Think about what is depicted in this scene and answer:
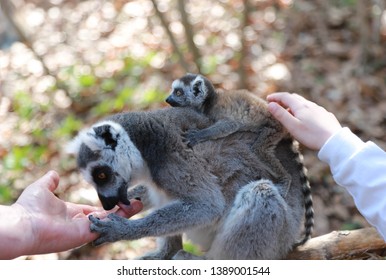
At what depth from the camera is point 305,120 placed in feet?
10.4

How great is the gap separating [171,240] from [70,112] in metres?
3.90

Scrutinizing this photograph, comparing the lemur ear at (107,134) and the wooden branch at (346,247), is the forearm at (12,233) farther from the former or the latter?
the wooden branch at (346,247)

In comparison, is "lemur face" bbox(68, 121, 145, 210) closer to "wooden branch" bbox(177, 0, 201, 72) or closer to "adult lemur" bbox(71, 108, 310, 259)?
"adult lemur" bbox(71, 108, 310, 259)

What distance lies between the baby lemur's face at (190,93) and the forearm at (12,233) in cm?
166

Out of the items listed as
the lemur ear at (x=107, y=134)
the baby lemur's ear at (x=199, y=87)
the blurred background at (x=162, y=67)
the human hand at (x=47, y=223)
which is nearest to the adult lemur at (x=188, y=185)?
the lemur ear at (x=107, y=134)

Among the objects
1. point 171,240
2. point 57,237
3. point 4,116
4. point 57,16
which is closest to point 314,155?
point 171,240

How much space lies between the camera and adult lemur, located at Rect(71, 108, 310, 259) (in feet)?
11.3

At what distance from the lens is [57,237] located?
336cm

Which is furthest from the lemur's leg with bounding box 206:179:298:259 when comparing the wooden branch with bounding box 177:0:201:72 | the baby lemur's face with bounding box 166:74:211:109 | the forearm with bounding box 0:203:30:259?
the wooden branch with bounding box 177:0:201:72

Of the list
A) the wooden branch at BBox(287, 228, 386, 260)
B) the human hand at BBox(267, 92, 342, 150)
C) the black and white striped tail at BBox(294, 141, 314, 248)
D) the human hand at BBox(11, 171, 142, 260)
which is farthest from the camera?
the black and white striped tail at BBox(294, 141, 314, 248)

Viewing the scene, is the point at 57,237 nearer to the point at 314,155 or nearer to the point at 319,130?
the point at 319,130

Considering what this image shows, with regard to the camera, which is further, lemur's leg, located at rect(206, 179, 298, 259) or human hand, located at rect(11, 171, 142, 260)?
lemur's leg, located at rect(206, 179, 298, 259)

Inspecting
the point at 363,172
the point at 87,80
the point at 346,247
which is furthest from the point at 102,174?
the point at 87,80

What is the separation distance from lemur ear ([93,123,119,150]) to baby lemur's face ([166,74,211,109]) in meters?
1.00
